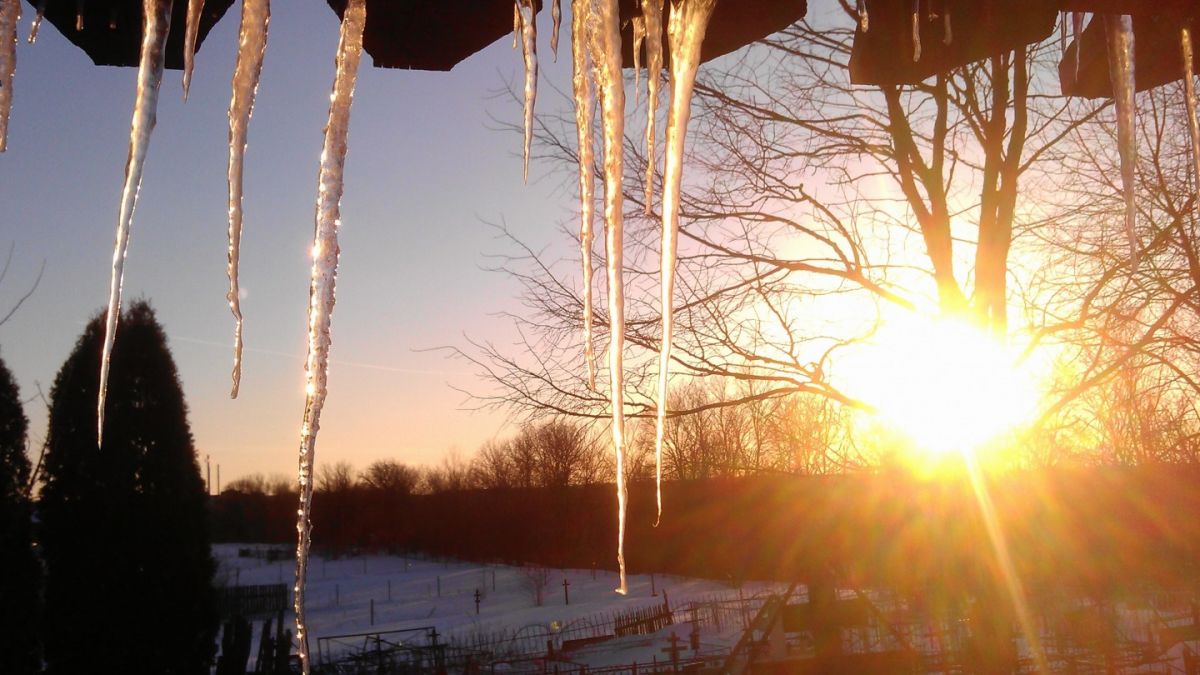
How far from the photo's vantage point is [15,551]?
7.68 m

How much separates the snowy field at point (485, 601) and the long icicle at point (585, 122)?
16.3 meters

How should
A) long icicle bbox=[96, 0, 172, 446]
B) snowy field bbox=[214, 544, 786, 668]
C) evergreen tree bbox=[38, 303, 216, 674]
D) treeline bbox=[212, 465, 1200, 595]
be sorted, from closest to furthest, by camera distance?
long icicle bbox=[96, 0, 172, 446], treeline bbox=[212, 465, 1200, 595], evergreen tree bbox=[38, 303, 216, 674], snowy field bbox=[214, 544, 786, 668]

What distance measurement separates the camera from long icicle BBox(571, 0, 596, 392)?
151 cm

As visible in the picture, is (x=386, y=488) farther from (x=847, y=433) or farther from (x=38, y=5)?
(x=38, y=5)

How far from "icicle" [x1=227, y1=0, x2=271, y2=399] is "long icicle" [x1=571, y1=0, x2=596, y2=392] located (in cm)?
53

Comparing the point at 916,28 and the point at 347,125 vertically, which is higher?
the point at 916,28

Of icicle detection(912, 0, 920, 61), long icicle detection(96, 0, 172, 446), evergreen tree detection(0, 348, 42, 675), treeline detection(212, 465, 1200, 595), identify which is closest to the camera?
long icicle detection(96, 0, 172, 446)

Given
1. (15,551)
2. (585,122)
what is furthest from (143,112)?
(15,551)

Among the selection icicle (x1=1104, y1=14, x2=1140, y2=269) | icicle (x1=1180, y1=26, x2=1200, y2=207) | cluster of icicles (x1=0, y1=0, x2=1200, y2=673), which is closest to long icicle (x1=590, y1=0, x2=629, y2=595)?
cluster of icicles (x1=0, y1=0, x2=1200, y2=673)

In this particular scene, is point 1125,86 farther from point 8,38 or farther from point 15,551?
point 15,551

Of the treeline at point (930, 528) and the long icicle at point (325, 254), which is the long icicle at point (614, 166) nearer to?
the long icicle at point (325, 254)

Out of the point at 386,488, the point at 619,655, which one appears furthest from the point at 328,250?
the point at 386,488

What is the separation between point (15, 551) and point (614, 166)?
8503 millimetres

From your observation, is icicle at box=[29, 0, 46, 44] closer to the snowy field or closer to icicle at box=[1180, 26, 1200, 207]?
icicle at box=[1180, 26, 1200, 207]
